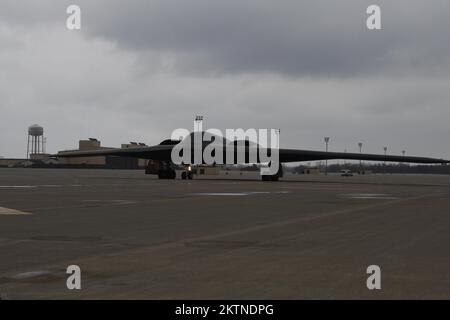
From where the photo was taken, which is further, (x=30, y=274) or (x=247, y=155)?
(x=247, y=155)

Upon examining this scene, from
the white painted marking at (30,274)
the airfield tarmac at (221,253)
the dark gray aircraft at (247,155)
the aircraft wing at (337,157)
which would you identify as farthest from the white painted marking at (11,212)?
the aircraft wing at (337,157)

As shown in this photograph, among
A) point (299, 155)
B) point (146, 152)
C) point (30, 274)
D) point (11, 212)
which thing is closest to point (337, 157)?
point (299, 155)

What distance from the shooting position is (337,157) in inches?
2015

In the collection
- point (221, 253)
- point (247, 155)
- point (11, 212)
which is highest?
point (247, 155)

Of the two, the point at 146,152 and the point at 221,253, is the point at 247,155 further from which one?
the point at 221,253

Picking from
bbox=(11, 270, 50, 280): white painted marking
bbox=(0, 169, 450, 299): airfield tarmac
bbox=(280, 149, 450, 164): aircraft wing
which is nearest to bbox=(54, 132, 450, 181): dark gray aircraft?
bbox=(280, 149, 450, 164): aircraft wing

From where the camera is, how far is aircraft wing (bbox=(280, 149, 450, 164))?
50.3m

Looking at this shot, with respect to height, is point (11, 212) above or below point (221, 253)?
above

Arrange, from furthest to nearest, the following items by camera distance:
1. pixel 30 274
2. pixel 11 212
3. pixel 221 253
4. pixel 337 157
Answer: pixel 337 157, pixel 11 212, pixel 221 253, pixel 30 274

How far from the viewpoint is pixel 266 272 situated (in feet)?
26.8

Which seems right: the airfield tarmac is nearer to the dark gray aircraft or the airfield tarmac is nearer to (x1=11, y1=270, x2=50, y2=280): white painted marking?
(x1=11, y1=270, x2=50, y2=280): white painted marking
